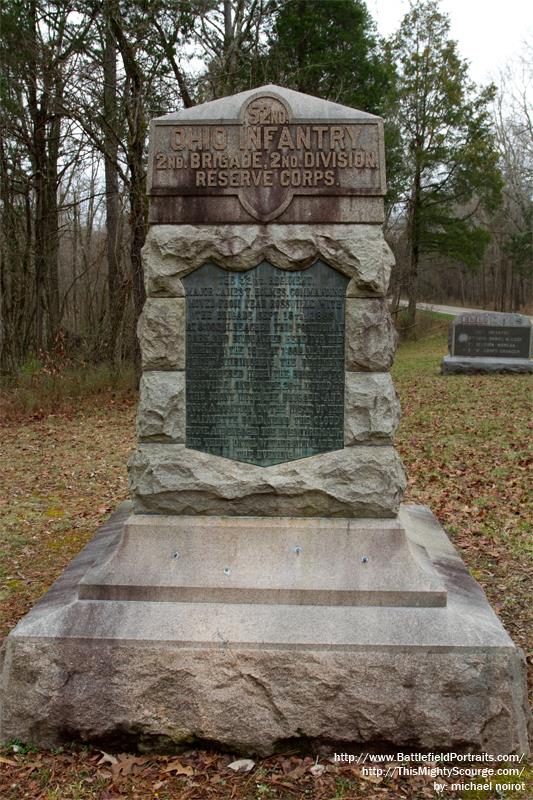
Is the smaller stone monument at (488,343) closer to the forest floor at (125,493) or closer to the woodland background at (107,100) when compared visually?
the forest floor at (125,493)

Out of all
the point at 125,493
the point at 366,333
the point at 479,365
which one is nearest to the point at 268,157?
the point at 366,333

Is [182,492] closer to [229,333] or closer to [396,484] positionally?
[229,333]

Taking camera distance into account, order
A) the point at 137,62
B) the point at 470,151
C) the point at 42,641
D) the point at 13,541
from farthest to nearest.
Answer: the point at 470,151 → the point at 137,62 → the point at 13,541 → the point at 42,641

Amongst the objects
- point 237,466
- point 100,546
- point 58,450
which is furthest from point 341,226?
point 58,450

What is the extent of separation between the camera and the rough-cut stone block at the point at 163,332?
→ 362cm

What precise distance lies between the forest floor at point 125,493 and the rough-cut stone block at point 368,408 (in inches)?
59.3

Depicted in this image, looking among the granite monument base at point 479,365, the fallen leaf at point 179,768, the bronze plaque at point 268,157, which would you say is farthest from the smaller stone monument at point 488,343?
the fallen leaf at point 179,768

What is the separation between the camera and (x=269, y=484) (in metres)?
3.60

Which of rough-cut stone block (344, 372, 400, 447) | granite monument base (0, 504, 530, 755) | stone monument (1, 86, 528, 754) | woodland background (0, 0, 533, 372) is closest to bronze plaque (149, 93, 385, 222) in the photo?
stone monument (1, 86, 528, 754)

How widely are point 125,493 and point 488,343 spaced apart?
12052 millimetres

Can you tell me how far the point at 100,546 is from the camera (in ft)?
14.4

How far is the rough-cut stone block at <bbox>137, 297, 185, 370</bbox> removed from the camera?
362 cm

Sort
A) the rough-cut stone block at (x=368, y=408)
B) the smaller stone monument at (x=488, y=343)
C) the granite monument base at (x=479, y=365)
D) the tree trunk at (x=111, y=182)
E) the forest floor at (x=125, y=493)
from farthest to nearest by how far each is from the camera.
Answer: the smaller stone monument at (x=488, y=343), the granite monument base at (x=479, y=365), the tree trunk at (x=111, y=182), the rough-cut stone block at (x=368, y=408), the forest floor at (x=125, y=493)

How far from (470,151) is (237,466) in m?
26.4
